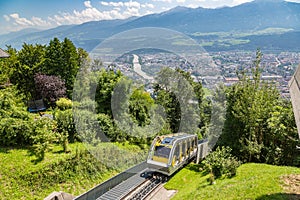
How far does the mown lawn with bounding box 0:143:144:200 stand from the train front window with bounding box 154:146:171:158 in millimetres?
3272

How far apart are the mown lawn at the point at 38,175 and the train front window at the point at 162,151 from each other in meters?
3.27

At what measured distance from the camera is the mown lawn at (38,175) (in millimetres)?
8961

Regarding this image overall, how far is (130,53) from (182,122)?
8.52 metres

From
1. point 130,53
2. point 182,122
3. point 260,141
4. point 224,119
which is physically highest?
point 130,53

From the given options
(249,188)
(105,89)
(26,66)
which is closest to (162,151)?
(249,188)

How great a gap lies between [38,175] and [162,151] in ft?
17.8

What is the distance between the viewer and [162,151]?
10.8 metres

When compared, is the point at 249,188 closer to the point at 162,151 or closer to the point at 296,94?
the point at 296,94

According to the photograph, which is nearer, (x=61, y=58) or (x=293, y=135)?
(x=293, y=135)

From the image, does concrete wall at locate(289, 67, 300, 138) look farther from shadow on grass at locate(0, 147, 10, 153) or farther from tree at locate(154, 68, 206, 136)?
tree at locate(154, 68, 206, 136)

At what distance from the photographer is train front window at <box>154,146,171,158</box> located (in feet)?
34.9

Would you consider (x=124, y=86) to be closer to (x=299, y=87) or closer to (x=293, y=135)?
(x=293, y=135)

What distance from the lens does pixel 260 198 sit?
21.0 ft

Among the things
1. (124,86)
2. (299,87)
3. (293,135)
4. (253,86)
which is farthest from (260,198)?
(124,86)
